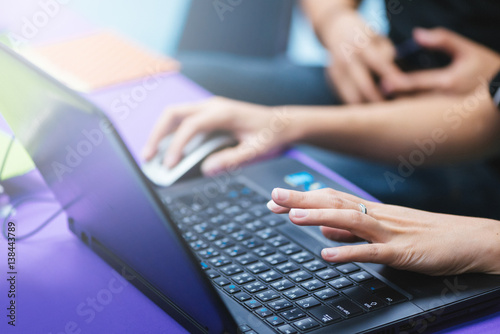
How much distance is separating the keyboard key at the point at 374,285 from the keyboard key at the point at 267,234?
0.14m

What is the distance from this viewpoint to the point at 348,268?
637 mm

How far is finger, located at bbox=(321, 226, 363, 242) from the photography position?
26.5 inches

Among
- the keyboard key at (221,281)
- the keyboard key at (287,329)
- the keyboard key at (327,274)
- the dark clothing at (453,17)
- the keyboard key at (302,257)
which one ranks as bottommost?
the keyboard key at (221,281)

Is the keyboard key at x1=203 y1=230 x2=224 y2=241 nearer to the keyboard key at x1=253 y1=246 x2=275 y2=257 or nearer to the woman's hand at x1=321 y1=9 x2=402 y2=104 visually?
the keyboard key at x1=253 y1=246 x2=275 y2=257

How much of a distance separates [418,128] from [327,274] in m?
0.55

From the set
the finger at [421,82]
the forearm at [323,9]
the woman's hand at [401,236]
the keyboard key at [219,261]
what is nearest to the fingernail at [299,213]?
the woman's hand at [401,236]

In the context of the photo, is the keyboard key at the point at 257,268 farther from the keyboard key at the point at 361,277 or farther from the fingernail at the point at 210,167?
the fingernail at the point at 210,167

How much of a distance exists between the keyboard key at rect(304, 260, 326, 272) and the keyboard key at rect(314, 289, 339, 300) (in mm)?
40

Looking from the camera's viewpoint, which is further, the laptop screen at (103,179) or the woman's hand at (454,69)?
the woman's hand at (454,69)

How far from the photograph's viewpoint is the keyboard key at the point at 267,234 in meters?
0.70
